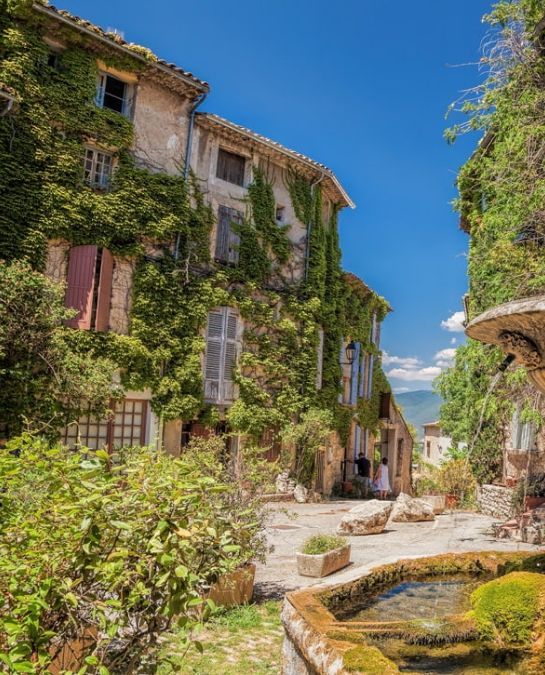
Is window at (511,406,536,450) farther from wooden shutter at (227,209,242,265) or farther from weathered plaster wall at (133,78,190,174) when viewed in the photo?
weathered plaster wall at (133,78,190,174)

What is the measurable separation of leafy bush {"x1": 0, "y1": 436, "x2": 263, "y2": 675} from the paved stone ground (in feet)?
12.3

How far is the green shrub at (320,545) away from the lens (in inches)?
347

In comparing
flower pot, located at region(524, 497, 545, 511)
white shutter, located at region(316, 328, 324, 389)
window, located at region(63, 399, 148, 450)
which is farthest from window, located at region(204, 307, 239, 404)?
flower pot, located at region(524, 497, 545, 511)

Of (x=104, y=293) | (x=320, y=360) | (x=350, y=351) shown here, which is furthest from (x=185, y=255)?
(x=350, y=351)


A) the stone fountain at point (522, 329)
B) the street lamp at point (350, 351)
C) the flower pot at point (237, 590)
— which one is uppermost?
the street lamp at point (350, 351)

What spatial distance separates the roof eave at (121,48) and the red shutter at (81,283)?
226 inches

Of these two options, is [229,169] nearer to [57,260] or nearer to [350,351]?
[57,260]

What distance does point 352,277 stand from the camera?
23.2 metres

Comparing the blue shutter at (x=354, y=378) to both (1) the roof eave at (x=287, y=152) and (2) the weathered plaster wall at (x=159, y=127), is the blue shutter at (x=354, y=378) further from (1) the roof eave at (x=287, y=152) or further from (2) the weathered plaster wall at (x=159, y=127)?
(2) the weathered plaster wall at (x=159, y=127)

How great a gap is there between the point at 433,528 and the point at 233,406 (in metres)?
7.41

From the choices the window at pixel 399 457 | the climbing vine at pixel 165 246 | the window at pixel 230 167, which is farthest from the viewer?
the window at pixel 399 457

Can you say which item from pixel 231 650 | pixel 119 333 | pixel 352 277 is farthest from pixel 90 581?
pixel 352 277

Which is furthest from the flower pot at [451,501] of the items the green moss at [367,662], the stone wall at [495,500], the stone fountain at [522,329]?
the green moss at [367,662]

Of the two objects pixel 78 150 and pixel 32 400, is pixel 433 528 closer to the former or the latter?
pixel 32 400
